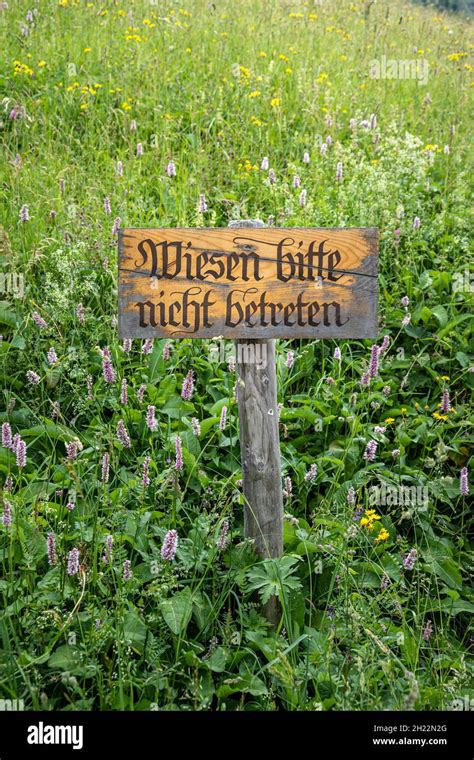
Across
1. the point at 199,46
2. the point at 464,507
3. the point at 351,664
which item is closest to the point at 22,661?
the point at 351,664

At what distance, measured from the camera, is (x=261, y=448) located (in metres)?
2.65

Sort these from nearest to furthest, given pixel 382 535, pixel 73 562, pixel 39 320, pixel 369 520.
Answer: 1. pixel 73 562
2. pixel 382 535
3. pixel 369 520
4. pixel 39 320

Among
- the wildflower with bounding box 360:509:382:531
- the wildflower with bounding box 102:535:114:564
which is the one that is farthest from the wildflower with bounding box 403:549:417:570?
the wildflower with bounding box 102:535:114:564

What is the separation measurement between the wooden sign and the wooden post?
0.48ft

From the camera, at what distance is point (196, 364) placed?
3701 millimetres

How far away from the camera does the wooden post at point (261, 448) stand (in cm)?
260

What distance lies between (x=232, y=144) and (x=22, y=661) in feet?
14.9

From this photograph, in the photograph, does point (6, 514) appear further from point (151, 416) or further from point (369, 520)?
point (369, 520)

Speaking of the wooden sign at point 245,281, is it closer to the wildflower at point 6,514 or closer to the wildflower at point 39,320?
the wildflower at point 6,514

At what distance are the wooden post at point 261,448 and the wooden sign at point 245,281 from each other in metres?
0.15

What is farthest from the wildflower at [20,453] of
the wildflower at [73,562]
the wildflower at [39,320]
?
the wildflower at [39,320]

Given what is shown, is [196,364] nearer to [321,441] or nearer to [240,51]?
[321,441]

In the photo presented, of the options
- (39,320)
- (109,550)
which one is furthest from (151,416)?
(39,320)

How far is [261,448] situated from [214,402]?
3.52 feet
